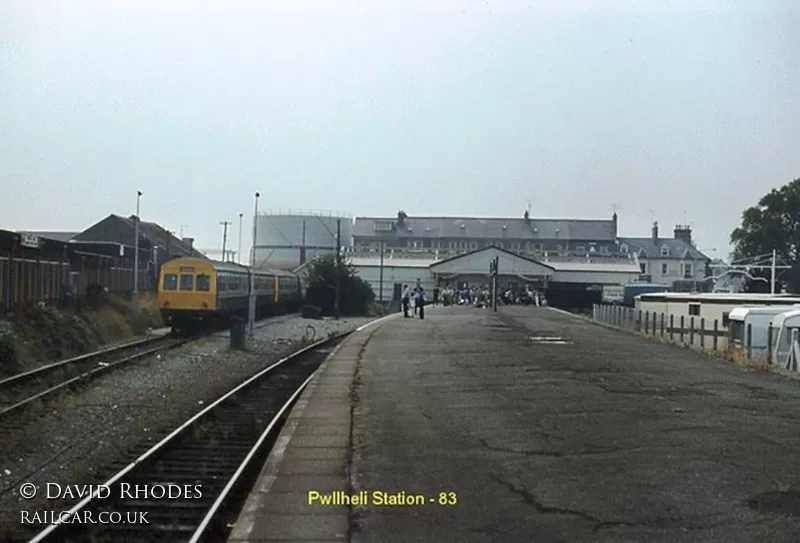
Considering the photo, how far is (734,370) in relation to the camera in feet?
72.0

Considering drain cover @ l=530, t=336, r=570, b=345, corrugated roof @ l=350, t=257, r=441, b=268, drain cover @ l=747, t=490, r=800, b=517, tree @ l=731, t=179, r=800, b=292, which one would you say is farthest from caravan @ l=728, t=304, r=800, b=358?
corrugated roof @ l=350, t=257, r=441, b=268

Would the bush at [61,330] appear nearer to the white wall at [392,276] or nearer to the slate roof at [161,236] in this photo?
the slate roof at [161,236]

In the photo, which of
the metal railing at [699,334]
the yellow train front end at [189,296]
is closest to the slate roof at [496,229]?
the metal railing at [699,334]

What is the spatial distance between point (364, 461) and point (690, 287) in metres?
86.8

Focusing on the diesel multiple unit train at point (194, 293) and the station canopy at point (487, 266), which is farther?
the station canopy at point (487, 266)

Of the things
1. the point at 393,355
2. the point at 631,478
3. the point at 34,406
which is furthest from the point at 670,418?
the point at 393,355

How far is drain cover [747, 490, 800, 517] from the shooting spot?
820 cm

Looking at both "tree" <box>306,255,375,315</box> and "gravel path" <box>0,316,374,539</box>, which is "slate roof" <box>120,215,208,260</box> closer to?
"tree" <box>306,255,375,315</box>

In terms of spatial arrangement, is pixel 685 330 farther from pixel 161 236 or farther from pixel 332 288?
pixel 161 236

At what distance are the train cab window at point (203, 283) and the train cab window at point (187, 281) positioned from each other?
0.74 ft

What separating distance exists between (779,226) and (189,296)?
2038 inches

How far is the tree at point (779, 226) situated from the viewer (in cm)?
7475

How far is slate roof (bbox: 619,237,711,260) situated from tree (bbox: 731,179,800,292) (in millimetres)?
31328
